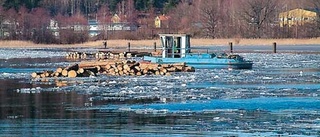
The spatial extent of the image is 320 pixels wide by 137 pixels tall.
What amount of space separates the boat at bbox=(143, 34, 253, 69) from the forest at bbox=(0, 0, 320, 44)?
44.7m

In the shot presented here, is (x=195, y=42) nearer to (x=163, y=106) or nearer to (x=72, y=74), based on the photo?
(x=72, y=74)

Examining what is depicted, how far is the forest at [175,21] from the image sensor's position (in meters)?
92.9

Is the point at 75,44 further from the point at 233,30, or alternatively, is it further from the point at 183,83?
the point at 183,83

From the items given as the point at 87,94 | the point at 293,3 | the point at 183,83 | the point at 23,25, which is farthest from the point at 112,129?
the point at 293,3

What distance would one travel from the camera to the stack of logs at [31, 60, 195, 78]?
3512 centimetres

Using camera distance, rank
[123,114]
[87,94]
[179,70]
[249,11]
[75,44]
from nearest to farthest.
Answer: [123,114] < [87,94] < [179,70] < [75,44] < [249,11]

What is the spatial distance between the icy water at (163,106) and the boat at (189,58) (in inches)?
247

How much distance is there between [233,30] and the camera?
3789 inches

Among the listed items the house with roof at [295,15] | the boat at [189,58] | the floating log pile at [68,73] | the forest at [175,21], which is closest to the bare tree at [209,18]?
the forest at [175,21]

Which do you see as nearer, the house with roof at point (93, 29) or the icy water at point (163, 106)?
the icy water at point (163, 106)

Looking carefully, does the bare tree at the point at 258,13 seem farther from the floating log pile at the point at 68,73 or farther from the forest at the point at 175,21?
the floating log pile at the point at 68,73

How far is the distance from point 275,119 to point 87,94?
8528 mm

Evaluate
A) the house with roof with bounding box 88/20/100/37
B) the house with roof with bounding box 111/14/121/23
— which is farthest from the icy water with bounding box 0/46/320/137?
the house with roof with bounding box 111/14/121/23

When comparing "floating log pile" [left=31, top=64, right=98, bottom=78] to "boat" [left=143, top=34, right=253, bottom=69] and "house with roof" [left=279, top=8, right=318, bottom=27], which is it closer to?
"boat" [left=143, top=34, right=253, bottom=69]
